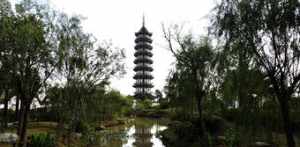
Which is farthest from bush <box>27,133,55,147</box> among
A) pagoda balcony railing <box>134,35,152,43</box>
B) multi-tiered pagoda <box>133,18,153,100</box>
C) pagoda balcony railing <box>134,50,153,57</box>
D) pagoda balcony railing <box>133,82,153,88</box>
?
pagoda balcony railing <box>134,35,152,43</box>

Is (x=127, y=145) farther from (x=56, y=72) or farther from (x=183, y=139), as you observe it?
(x=56, y=72)

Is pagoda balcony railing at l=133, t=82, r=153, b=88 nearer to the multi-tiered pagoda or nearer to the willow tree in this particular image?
the multi-tiered pagoda

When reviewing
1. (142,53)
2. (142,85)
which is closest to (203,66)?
(142,85)

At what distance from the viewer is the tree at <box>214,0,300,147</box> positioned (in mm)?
9445

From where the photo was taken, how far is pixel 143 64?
8088 centimetres

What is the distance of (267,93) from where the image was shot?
1136 centimetres

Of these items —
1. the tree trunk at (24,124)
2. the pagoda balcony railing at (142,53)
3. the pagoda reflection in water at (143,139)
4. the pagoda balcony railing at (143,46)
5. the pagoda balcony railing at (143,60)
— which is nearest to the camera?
the tree trunk at (24,124)

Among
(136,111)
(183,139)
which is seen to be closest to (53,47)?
(183,139)

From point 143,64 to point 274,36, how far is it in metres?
71.5

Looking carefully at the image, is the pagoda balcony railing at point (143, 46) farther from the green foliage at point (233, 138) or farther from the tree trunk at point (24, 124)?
the tree trunk at point (24, 124)

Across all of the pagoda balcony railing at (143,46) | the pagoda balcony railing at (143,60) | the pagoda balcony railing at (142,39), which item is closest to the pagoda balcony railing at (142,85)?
the pagoda balcony railing at (143,60)

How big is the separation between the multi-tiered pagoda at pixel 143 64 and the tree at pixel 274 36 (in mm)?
67926

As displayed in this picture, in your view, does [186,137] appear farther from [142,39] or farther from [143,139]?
[142,39]

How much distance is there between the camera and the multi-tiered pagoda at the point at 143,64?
78.9 m
